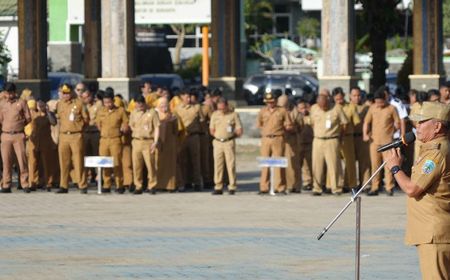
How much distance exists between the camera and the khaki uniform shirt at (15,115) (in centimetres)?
2484

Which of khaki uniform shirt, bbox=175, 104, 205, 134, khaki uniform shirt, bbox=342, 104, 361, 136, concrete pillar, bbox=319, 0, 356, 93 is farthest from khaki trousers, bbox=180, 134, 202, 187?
concrete pillar, bbox=319, 0, 356, 93

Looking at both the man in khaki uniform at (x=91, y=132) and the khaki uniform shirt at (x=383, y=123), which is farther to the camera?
the man in khaki uniform at (x=91, y=132)

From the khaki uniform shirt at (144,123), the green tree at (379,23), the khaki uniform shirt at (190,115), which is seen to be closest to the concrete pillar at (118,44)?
the khaki uniform shirt at (190,115)

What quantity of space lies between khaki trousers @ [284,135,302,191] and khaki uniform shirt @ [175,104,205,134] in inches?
69.6

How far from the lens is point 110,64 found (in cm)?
3169

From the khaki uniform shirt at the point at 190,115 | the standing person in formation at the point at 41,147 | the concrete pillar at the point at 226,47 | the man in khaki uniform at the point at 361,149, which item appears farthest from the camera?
the concrete pillar at the point at 226,47

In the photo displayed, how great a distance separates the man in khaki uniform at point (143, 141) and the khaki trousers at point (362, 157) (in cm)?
349

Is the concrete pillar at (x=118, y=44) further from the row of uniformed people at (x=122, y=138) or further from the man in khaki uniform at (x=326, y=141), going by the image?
the man in khaki uniform at (x=326, y=141)

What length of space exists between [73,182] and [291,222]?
670 centimetres

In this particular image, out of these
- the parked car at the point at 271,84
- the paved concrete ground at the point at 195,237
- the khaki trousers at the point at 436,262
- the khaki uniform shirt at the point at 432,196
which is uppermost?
the parked car at the point at 271,84

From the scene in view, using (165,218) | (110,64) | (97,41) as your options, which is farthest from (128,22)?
(165,218)

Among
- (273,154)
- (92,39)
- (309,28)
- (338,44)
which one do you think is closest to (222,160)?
(273,154)

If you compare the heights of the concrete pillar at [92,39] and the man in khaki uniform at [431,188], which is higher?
the concrete pillar at [92,39]

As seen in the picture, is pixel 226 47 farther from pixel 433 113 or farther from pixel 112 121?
pixel 433 113
